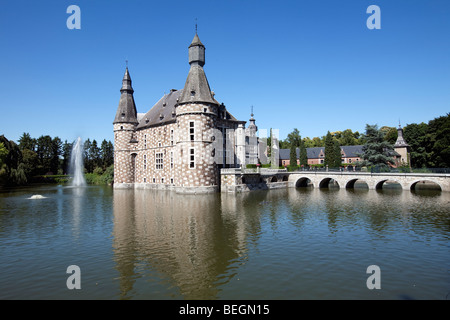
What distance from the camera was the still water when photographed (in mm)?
10352

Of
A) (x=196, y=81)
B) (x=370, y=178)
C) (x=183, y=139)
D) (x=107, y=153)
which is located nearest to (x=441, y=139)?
(x=370, y=178)

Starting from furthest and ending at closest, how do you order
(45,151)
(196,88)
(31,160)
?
(45,151) < (31,160) < (196,88)

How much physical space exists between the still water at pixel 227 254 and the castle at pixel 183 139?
15373 millimetres

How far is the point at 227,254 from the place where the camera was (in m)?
14.3

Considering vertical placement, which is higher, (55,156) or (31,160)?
(55,156)

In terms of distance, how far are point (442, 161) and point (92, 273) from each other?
59.5 metres

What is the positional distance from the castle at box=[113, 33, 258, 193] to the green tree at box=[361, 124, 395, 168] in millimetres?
21042

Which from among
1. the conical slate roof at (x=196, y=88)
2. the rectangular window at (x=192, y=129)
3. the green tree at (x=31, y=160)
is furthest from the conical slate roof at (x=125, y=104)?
the green tree at (x=31, y=160)

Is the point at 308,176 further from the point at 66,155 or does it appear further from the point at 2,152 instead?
the point at 66,155

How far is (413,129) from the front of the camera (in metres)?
66.6

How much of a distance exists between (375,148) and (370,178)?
1075cm

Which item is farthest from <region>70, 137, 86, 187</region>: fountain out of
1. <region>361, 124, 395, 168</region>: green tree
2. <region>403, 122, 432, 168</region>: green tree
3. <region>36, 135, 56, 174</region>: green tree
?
<region>403, 122, 432, 168</region>: green tree
